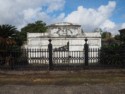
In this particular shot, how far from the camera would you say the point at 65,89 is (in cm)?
1075

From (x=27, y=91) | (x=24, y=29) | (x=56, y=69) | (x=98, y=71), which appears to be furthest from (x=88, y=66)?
(x=24, y=29)

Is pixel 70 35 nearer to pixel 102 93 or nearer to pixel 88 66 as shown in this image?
pixel 88 66

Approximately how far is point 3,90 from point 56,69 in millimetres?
7358

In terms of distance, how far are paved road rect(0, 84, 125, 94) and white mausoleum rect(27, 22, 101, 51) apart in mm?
12806

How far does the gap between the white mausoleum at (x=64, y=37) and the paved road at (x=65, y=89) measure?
1281cm

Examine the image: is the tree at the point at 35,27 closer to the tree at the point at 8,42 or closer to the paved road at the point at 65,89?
the tree at the point at 8,42

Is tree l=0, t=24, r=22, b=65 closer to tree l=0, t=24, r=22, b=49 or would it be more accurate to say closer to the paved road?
tree l=0, t=24, r=22, b=49

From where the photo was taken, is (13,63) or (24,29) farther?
(24,29)

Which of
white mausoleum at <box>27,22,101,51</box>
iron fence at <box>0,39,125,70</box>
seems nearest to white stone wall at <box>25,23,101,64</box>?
white mausoleum at <box>27,22,101,51</box>

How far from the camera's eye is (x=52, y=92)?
10.4 metres

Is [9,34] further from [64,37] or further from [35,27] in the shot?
[35,27]

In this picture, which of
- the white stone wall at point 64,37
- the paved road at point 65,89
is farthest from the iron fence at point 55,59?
the paved road at point 65,89

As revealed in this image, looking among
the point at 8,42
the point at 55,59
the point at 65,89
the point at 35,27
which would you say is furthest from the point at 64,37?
the point at 35,27

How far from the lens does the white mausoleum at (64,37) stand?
77.8 feet
